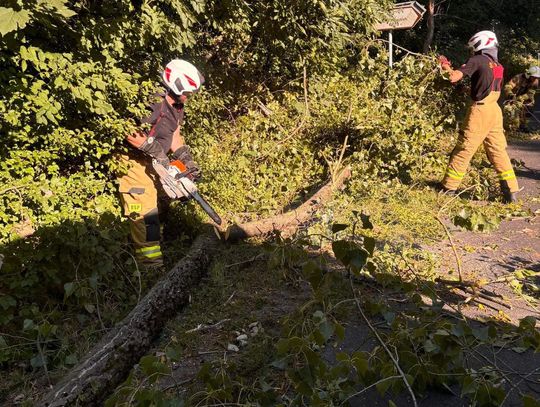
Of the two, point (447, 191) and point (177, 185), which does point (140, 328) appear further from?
point (447, 191)

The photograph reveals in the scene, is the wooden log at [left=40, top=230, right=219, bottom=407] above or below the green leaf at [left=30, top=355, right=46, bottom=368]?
below

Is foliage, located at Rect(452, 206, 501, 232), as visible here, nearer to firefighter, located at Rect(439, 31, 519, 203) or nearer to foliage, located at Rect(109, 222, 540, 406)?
foliage, located at Rect(109, 222, 540, 406)

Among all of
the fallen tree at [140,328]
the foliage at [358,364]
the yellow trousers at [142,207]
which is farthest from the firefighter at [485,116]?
the yellow trousers at [142,207]

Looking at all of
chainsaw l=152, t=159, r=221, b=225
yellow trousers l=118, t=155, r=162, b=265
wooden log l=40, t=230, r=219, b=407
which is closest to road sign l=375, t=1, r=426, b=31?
chainsaw l=152, t=159, r=221, b=225

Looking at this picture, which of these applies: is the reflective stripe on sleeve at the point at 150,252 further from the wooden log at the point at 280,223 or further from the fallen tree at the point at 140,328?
the wooden log at the point at 280,223

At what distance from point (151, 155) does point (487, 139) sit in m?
3.85

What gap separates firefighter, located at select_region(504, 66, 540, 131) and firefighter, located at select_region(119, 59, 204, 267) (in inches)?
268

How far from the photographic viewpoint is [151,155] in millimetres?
4301

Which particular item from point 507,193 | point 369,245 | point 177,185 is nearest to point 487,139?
point 507,193

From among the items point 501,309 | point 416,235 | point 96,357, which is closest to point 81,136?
point 96,357

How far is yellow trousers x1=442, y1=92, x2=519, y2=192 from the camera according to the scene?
513cm

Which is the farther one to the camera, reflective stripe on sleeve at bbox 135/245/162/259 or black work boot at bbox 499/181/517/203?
black work boot at bbox 499/181/517/203

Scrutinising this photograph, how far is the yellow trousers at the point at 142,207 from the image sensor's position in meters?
4.41

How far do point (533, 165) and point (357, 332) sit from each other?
5.43m
